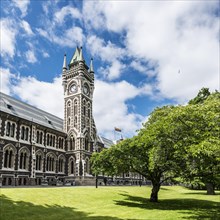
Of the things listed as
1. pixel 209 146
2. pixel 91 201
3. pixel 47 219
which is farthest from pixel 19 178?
pixel 209 146

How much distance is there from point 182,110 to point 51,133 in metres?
38.8

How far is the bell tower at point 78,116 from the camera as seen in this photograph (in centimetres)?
5672

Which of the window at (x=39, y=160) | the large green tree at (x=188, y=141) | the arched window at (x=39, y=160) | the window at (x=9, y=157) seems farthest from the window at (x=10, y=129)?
the large green tree at (x=188, y=141)

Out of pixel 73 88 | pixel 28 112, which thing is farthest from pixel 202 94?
pixel 28 112

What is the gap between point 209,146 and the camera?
15141 millimetres

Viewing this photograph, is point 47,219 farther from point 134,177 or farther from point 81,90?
point 134,177

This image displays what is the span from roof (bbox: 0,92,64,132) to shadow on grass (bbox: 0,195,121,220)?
85.9ft

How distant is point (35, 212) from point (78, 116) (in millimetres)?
41821

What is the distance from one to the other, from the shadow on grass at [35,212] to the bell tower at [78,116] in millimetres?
34725

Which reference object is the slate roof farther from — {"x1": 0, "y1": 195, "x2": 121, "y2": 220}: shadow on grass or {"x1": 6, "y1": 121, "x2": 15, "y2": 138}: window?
{"x1": 0, "y1": 195, "x2": 121, "y2": 220}: shadow on grass

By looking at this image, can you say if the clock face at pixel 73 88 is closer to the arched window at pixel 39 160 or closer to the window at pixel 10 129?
the arched window at pixel 39 160

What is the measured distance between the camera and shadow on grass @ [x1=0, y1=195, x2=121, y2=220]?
659 inches

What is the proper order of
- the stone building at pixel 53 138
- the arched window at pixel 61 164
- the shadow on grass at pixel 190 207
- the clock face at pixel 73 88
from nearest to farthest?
the shadow on grass at pixel 190 207 → the stone building at pixel 53 138 → the arched window at pixel 61 164 → the clock face at pixel 73 88

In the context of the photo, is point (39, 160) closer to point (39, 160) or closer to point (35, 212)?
point (39, 160)
